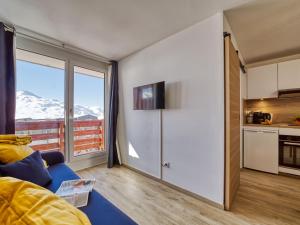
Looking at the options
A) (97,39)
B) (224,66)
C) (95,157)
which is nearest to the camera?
(224,66)

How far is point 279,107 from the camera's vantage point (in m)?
3.39

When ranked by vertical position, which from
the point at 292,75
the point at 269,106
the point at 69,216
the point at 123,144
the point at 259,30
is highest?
the point at 259,30

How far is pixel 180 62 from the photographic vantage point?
2.34 m

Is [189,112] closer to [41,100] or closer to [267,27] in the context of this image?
[267,27]

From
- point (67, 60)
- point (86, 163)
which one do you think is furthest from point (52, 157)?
point (67, 60)

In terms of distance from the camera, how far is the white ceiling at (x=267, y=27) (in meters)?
1.83

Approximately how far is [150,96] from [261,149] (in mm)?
2499

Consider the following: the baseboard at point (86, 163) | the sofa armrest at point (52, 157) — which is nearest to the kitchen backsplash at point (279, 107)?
the baseboard at point (86, 163)

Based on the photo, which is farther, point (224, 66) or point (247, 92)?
point (247, 92)

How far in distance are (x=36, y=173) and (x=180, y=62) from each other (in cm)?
226

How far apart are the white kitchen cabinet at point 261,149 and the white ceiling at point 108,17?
Result: 2450 millimetres

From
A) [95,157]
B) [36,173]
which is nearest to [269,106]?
[95,157]

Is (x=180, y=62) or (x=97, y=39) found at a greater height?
(x=97, y=39)

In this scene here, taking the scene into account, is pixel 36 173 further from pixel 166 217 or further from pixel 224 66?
pixel 224 66
